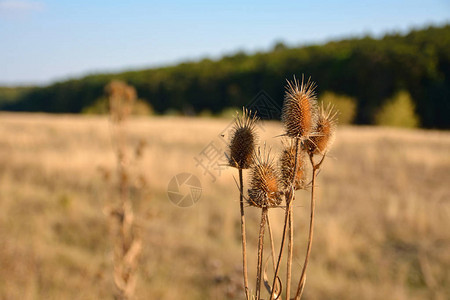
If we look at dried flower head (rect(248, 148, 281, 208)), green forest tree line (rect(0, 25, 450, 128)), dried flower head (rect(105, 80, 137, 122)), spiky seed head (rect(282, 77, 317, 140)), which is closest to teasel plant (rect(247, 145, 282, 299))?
dried flower head (rect(248, 148, 281, 208))

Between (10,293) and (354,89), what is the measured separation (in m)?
38.1

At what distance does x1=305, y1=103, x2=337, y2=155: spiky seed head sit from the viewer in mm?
938

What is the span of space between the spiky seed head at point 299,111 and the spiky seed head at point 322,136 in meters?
0.03

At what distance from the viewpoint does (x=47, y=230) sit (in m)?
6.57

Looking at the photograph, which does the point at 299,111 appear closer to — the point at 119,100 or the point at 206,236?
the point at 119,100

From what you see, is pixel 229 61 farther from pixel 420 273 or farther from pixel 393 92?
pixel 420 273

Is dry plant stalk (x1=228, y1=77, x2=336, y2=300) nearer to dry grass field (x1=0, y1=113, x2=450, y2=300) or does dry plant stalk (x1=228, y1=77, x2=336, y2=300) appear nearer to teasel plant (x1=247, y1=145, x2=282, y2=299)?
teasel plant (x1=247, y1=145, x2=282, y2=299)

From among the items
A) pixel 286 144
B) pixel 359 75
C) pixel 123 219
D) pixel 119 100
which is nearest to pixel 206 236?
pixel 123 219

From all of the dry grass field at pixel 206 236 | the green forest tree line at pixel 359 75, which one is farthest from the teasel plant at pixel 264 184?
the green forest tree line at pixel 359 75

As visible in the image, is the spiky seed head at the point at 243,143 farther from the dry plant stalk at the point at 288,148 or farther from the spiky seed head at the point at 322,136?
the spiky seed head at the point at 322,136

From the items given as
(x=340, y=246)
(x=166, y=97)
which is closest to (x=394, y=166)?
(x=340, y=246)

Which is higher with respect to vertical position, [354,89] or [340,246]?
[354,89]

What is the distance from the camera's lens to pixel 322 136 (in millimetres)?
949

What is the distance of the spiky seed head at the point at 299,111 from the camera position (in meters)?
0.86
